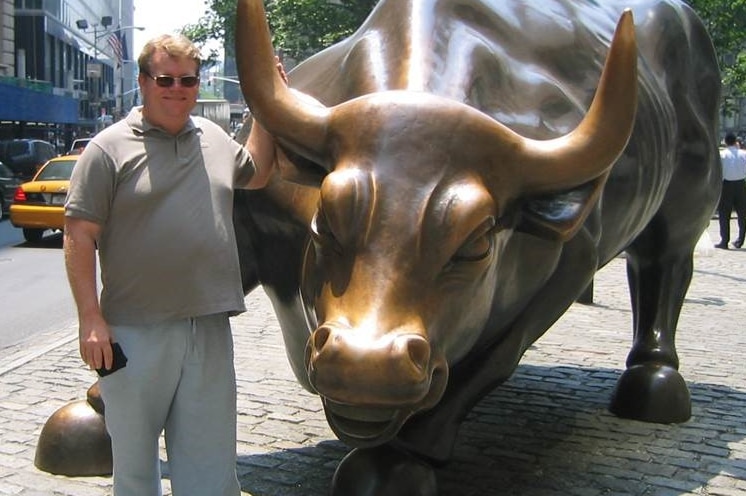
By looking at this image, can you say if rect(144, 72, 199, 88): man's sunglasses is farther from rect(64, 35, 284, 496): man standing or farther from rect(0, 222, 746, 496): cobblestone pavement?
rect(0, 222, 746, 496): cobblestone pavement

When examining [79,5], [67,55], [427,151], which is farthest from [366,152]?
[79,5]

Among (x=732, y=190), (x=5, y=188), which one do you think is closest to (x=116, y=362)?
(x=732, y=190)

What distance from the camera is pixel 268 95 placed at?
139 inches

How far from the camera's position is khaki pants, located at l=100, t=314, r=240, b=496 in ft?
11.3

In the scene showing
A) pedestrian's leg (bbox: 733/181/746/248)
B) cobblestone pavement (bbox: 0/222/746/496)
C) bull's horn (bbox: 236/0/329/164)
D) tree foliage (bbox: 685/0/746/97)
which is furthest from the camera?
tree foliage (bbox: 685/0/746/97)

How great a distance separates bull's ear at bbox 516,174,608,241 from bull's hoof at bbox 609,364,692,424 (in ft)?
8.28

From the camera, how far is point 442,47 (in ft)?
13.3

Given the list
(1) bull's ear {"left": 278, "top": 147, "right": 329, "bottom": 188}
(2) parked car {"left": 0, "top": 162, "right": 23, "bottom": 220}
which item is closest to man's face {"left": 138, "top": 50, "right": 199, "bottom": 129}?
(1) bull's ear {"left": 278, "top": 147, "right": 329, "bottom": 188}

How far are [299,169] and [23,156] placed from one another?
24.8 m

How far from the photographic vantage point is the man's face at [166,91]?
3414 millimetres

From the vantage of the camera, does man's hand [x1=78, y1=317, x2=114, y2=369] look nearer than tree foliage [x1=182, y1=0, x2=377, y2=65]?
Yes

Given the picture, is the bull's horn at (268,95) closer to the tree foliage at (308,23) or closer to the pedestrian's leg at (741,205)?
the pedestrian's leg at (741,205)

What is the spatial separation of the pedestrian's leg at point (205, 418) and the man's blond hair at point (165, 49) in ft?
3.06

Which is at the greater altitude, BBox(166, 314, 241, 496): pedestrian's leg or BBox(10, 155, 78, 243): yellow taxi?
BBox(166, 314, 241, 496): pedestrian's leg
